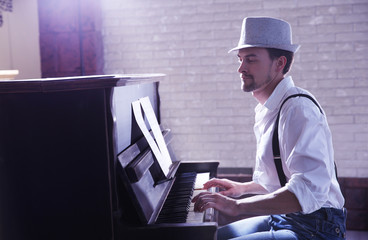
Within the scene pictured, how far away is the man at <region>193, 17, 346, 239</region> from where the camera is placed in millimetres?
1673

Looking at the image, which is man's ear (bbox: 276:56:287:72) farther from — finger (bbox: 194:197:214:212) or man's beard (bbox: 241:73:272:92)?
finger (bbox: 194:197:214:212)

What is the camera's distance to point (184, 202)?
6.46 ft

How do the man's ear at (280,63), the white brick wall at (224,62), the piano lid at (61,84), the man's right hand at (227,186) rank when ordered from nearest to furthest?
the piano lid at (61,84)
the man's ear at (280,63)
the man's right hand at (227,186)
the white brick wall at (224,62)

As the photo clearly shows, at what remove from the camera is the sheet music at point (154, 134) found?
199 centimetres

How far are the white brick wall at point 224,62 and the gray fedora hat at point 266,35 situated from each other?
166 cm

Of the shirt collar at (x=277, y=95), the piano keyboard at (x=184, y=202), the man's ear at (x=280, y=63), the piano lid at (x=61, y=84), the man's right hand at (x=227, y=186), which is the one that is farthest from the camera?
the man's right hand at (x=227, y=186)

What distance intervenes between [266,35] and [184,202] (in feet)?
2.74

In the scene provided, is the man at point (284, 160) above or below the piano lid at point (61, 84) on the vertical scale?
below

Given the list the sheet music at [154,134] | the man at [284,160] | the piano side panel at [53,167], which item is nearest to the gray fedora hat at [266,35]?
the man at [284,160]

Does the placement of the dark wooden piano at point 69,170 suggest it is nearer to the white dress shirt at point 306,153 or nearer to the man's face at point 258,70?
the white dress shirt at point 306,153

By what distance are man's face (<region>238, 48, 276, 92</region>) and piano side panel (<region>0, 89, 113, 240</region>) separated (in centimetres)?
73

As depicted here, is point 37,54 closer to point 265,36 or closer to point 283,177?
point 265,36

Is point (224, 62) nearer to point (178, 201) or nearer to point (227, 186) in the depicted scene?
point (227, 186)

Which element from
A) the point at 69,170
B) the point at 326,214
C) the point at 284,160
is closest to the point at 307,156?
the point at 284,160
